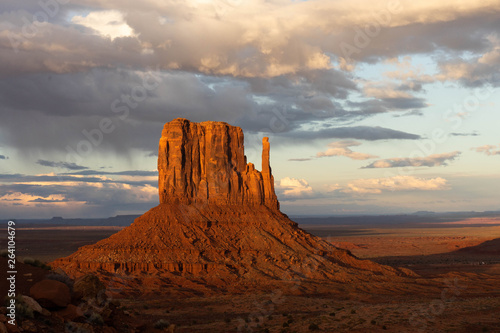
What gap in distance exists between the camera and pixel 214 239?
80375mm

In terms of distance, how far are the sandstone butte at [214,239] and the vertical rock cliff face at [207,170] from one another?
15cm

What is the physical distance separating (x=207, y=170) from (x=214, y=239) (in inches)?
486

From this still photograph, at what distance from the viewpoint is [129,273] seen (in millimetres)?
73688

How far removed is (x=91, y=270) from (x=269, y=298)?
23767mm

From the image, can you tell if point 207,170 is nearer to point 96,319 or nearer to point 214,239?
point 214,239

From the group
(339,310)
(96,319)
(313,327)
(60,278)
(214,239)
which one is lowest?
(339,310)

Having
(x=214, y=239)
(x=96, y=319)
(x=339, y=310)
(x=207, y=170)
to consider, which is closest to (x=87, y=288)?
(x=96, y=319)

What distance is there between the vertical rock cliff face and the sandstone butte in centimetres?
15

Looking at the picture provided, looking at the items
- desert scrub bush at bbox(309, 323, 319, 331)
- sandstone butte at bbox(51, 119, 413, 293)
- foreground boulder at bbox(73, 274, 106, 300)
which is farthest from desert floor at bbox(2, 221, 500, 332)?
sandstone butte at bbox(51, 119, 413, 293)

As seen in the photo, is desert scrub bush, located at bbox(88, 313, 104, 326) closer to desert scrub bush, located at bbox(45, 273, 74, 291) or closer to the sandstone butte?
desert scrub bush, located at bbox(45, 273, 74, 291)

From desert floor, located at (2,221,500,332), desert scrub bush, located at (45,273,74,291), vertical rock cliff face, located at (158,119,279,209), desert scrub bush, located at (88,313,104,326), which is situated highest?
vertical rock cliff face, located at (158,119,279,209)

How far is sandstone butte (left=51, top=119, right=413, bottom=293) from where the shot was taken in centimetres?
7388

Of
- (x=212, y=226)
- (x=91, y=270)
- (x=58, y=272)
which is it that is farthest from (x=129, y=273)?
(x=58, y=272)

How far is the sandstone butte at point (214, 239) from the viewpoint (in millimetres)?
73875
